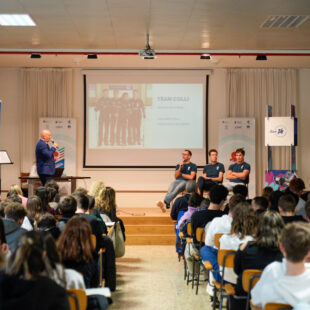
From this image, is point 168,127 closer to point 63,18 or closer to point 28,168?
point 28,168

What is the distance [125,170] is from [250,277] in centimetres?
828

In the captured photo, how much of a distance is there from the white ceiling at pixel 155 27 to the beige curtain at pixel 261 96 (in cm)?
109

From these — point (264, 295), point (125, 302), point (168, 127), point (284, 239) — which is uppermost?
point (168, 127)

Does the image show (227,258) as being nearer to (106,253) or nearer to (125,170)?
(106,253)

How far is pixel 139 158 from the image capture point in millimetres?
11164

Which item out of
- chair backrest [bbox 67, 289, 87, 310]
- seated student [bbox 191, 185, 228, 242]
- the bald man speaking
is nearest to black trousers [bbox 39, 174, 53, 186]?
the bald man speaking

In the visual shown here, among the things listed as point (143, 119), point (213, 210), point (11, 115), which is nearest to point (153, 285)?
point (213, 210)

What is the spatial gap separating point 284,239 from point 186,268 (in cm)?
377

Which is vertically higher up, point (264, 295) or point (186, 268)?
point (264, 295)

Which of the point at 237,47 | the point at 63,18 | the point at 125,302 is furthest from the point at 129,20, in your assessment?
the point at 125,302

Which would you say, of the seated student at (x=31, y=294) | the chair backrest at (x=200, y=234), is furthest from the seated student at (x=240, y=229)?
the seated student at (x=31, y=294)

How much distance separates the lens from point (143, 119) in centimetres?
1116

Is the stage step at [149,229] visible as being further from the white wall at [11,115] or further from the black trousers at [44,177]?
the white wall at [11,115]

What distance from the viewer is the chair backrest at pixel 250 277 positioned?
117 inches
